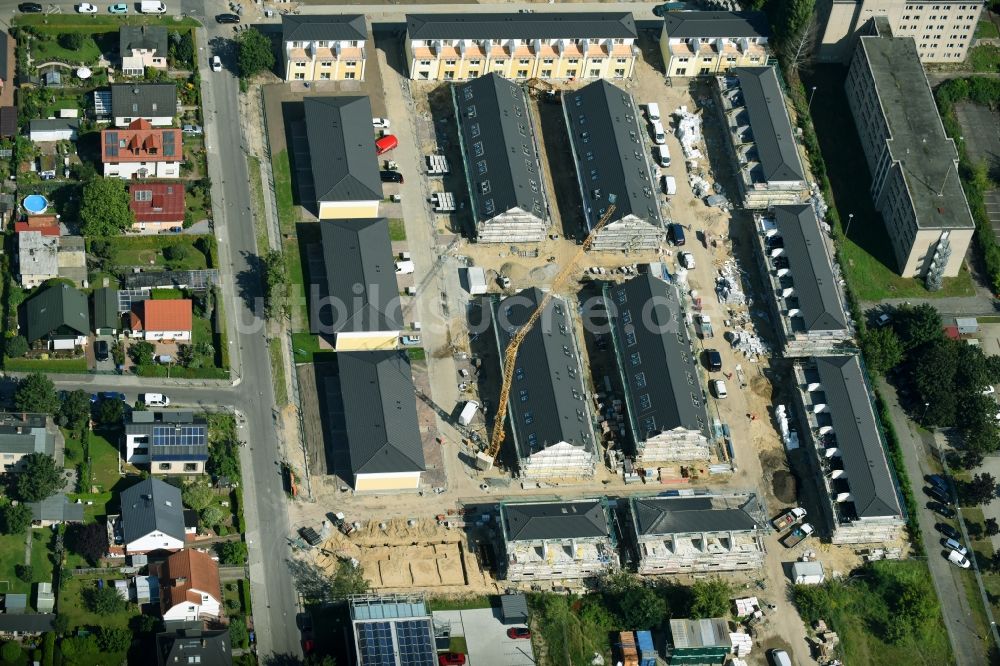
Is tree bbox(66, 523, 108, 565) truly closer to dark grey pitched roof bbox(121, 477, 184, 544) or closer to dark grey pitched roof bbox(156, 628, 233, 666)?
dark grey pitched roof bbox(121, 477, 184, 544)

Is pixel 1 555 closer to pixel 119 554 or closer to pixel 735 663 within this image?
pixel 119 554

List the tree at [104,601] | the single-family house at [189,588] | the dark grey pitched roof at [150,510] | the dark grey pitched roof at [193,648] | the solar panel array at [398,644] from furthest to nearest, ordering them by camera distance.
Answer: the dark grey pitched roof at [150,510] < the single-family house at [189,588] < the tree at [104,601] < the solar panel array at [398,644] < the dark grey pitched roof at [193,648]

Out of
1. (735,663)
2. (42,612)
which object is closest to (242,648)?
(42,612)

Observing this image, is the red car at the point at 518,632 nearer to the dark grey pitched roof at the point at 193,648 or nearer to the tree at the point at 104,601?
the dark grey pitched roof at the point at 193,648

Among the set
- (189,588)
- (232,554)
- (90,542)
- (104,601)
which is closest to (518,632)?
(232,554)

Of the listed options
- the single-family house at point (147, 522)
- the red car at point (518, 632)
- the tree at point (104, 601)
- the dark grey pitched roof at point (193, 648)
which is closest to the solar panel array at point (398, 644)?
the red car at point (518, 632)

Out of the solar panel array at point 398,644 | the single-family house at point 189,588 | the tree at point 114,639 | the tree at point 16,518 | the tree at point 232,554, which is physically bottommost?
the solar panel array at point 398,644

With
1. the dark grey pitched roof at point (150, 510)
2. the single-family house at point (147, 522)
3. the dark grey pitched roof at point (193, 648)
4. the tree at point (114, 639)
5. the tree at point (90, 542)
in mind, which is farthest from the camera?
the dark grey pitched roof at point (150, 510)
